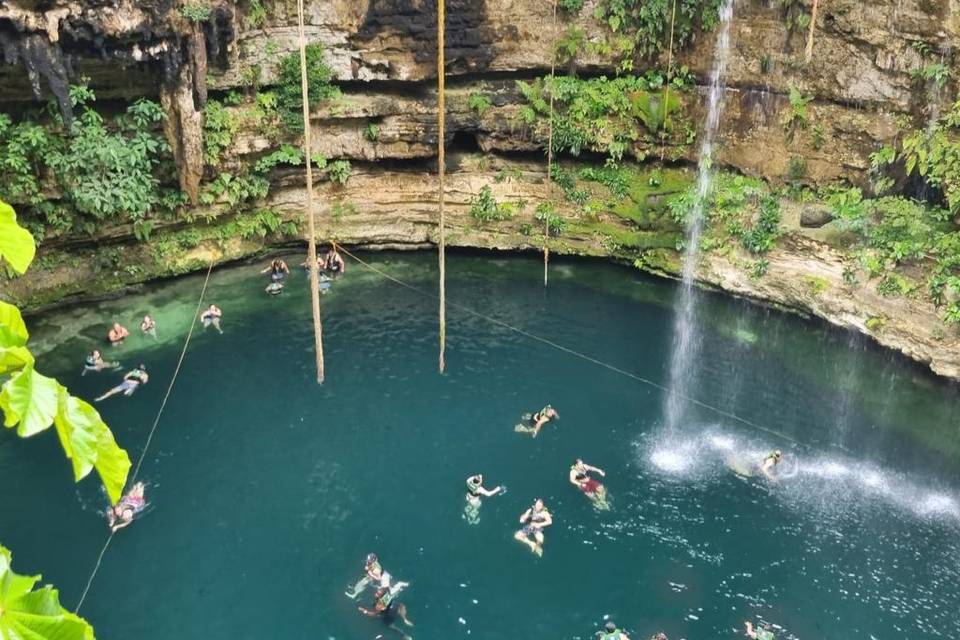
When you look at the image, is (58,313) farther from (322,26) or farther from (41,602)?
(41,602)

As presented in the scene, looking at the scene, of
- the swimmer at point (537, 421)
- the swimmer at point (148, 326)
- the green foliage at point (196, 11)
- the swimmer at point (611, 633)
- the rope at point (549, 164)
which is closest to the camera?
the swimmer at point (611, 633)

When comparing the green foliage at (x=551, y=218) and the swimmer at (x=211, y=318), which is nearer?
the swimmer at (x=211, y=318)

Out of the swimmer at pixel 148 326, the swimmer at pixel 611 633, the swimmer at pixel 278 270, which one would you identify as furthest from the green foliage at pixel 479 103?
the swimmer at pixel 611 633

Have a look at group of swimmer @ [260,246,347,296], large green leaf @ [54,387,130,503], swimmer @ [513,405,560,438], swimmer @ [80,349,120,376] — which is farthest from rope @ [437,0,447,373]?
large green leaf @ [54,387,130,503]

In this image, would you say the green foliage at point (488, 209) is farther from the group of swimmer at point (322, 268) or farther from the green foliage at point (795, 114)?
the green foliage at point (795, 114)

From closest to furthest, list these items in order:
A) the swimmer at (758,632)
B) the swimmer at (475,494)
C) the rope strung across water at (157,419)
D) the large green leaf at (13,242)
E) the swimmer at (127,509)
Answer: the large green leaf at (13,242) < the swimmer at (758,632) < the rope strung across water at (157,419) < the swimmer at (127,509) < the swimmer at (475,494)

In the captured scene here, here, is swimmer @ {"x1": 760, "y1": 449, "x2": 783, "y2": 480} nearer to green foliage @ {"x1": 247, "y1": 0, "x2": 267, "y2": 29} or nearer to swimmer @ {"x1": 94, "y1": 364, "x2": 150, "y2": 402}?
swimmer @ {"x1": 94, "y1": 364, "x2": 150, "y2": 402}

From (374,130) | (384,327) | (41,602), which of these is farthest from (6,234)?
(374,130)

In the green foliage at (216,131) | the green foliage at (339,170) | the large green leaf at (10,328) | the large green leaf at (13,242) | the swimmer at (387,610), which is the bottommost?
the swimmer at (387,610)
